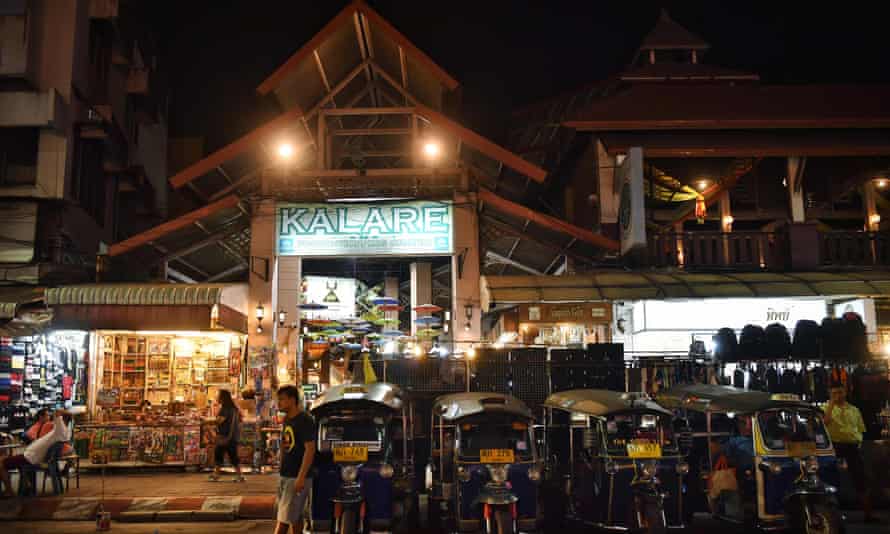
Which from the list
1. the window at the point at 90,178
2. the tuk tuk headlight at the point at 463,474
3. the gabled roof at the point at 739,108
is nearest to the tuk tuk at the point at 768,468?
the tuk tuk headlight at the point at 463,474

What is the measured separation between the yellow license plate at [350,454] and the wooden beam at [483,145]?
9.61m

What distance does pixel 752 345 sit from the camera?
1457cm

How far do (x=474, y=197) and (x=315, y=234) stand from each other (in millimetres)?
3905

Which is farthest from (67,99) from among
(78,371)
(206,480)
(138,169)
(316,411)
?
(316,411)

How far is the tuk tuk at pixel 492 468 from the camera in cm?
995

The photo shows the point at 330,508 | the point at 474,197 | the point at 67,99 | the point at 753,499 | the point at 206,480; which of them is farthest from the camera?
the point at 67,99

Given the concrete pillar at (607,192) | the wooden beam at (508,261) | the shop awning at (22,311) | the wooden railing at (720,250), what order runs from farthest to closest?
the wooden beam at (508,261) → the concrete pillar at (607,192) → the wooden railing at (720,250) → the shop awning at (22,311)

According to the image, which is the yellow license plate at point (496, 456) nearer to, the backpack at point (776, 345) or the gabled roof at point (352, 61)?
the backpack at point (776, 345)

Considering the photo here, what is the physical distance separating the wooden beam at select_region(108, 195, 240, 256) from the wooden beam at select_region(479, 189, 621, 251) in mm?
5905

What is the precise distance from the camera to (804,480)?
1068cm

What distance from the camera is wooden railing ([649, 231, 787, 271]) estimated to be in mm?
19531

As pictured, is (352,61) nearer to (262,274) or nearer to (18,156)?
(262,274)

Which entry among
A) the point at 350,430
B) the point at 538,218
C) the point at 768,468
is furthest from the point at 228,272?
the point at 768,468

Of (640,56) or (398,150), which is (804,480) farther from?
(640,56)
